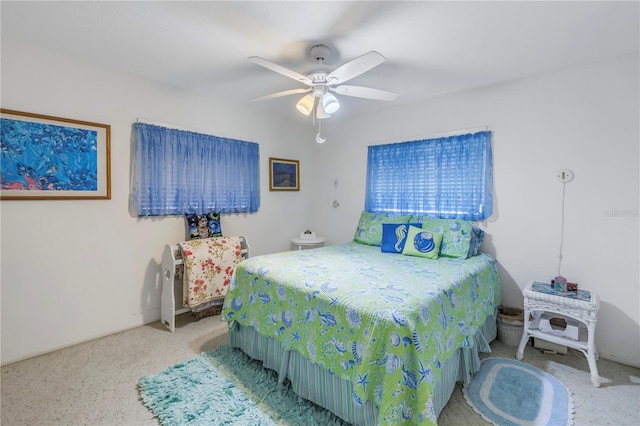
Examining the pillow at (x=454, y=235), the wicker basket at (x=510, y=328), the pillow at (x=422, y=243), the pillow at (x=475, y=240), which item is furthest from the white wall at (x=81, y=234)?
the wicker basket at (x=510, y=328)

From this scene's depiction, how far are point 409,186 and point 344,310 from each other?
2.27m

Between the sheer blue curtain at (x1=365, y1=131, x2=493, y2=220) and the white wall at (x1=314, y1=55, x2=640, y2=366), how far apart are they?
135 millimetres

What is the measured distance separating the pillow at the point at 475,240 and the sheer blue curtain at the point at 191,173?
252cm

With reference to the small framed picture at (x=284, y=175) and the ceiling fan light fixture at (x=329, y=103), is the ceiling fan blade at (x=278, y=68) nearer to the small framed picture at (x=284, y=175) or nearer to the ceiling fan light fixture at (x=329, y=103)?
the ceiling fan light fixture at (x=329, y=103)

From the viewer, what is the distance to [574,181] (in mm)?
2486

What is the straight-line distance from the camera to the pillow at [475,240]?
275cm

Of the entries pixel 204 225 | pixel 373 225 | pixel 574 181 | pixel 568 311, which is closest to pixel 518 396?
pixel 568 311

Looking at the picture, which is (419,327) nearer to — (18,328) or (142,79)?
(18,328)

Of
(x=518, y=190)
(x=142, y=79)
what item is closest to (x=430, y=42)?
(x=518, y=190)

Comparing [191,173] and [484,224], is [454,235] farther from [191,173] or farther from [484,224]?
[191,173]

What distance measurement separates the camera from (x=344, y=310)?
1599 millimetres

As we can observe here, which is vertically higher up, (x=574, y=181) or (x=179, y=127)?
(x=179, y=127)

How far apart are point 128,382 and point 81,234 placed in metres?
1.35

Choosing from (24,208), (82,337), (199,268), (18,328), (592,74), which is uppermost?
(592,74)
